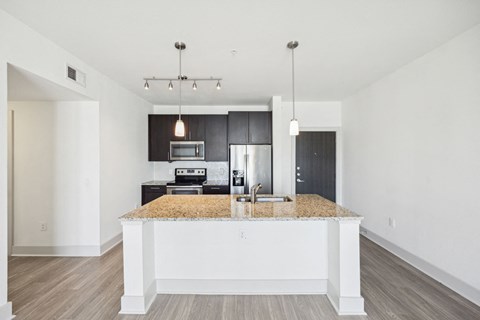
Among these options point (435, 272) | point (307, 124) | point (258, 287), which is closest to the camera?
point (258, 287)

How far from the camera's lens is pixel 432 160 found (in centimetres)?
269

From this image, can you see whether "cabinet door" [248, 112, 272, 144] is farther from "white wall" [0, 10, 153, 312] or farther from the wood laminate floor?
the wood laminate floor

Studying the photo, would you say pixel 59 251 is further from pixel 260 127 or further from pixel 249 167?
pixel 260 127

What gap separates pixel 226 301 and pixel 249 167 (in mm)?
2621

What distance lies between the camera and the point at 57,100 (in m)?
3.31

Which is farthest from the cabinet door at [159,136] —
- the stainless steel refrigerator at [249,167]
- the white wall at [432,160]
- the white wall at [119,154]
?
the white wall at [432,160]

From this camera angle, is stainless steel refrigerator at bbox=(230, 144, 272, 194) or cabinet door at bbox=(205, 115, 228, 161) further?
cabinet door at bbox=(205, 115, 228, 161)

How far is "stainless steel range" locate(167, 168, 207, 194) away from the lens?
463 centimetres

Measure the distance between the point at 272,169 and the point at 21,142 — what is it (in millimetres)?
Result: 3894

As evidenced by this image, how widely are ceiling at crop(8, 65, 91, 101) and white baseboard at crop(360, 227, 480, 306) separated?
4610 mm

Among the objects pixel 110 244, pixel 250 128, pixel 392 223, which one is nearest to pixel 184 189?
pixel 110 244

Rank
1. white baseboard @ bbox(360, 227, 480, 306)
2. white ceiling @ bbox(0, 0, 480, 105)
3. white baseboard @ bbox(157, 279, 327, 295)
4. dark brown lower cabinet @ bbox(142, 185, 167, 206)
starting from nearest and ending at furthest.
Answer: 1. white ceiling @ bbox(0, 0, 480, 105)
2. white baseboard @ bbox(360, 227, 480, 306)
3. white baseboard @ bbox(157, 279, 327, 295)
4. dark brown lower cabinet @ bbox(142, 185, 167, 206)

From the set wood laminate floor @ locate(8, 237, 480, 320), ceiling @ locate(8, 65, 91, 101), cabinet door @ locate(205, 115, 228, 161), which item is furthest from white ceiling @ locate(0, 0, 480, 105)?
wood laminate floor @ locate(8, 237, 480, 320)

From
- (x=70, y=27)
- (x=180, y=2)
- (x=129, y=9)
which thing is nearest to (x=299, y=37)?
(x=180, y=2)
